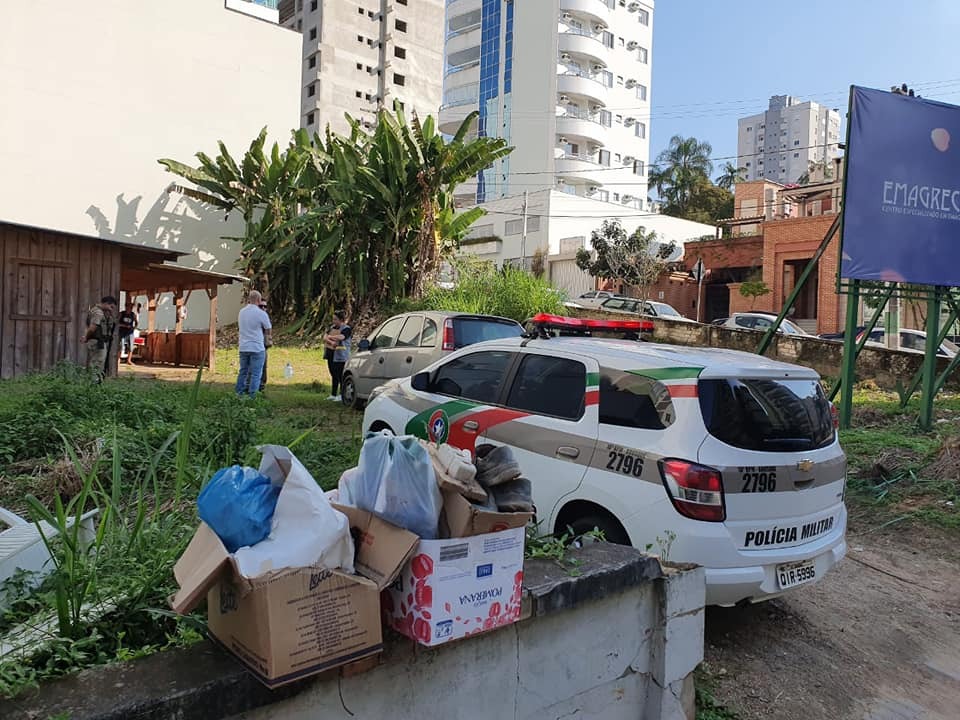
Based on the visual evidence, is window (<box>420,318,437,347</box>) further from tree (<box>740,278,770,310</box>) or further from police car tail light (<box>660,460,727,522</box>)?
tree (<box>740,278,770,310</box>)

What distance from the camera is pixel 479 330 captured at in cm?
1037

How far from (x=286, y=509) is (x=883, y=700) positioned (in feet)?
11.6

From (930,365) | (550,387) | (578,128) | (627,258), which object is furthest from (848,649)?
(578,128)

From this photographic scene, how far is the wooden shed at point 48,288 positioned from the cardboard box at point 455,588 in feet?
42.6

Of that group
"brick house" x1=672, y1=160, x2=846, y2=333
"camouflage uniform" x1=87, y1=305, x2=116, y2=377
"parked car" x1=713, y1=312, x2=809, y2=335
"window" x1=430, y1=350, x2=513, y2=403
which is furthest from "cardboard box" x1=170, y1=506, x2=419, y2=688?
"brick house" x1=672, y1=160, x2=846, y2=333

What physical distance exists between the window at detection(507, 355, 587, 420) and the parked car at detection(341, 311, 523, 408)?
4.33 m

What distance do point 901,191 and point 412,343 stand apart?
22.6 ft

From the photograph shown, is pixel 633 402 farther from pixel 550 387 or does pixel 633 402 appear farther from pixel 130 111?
pixel 130 111

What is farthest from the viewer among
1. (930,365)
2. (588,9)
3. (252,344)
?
(588,9)

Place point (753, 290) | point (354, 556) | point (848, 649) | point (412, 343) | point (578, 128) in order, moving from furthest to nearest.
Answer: point (578, 128), point (753, 290), point (412, 343), point (848, 649), point (354, 556)

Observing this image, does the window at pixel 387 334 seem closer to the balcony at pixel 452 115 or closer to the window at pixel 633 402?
the window at pixel 633 402

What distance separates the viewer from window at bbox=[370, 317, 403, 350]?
1123cm

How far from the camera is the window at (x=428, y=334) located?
10.2m

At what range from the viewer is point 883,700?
3.85 m
